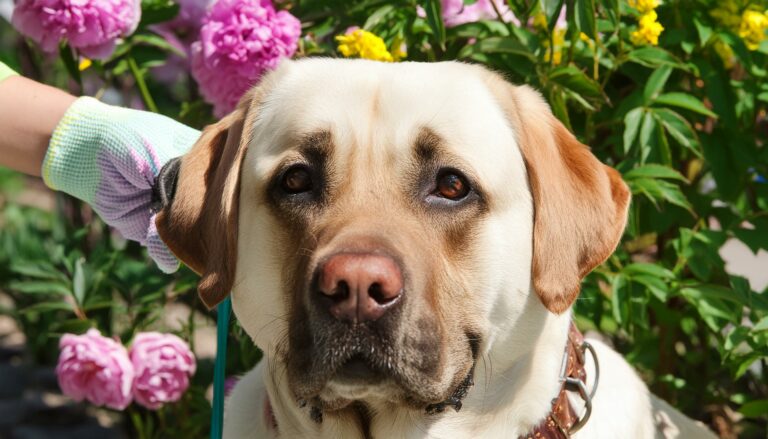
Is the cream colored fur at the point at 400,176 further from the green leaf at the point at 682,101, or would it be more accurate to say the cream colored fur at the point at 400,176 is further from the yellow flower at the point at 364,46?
the green leaf at the point at 682,101

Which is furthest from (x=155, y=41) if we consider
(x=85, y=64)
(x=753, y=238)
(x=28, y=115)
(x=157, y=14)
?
(x=753, y=238)

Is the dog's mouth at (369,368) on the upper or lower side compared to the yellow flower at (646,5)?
lower

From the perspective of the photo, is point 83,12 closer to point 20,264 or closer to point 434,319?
point 20,264

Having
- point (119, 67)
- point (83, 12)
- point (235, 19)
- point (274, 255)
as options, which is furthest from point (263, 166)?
point (119, 67)

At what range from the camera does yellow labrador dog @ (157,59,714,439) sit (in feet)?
7.73

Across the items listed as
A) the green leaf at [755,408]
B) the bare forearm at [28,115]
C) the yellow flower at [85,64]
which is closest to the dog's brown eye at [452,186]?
the bare forearm at [28,115]

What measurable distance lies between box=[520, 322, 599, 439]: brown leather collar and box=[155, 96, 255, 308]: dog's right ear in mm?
843

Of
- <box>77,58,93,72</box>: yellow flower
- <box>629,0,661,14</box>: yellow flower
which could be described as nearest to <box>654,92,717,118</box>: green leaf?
<box>629,0,661,14</box>: yellow flower

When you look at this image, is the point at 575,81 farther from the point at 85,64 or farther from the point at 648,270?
the point at 85,64

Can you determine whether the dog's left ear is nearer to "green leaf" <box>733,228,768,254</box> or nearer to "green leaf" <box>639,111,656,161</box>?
"green leaf" <box>639,111,656,161</box>

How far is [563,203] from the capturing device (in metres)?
2.51

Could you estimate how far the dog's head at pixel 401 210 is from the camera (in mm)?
2338

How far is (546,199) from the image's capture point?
2502 mm

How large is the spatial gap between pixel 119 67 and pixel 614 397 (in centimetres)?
206
